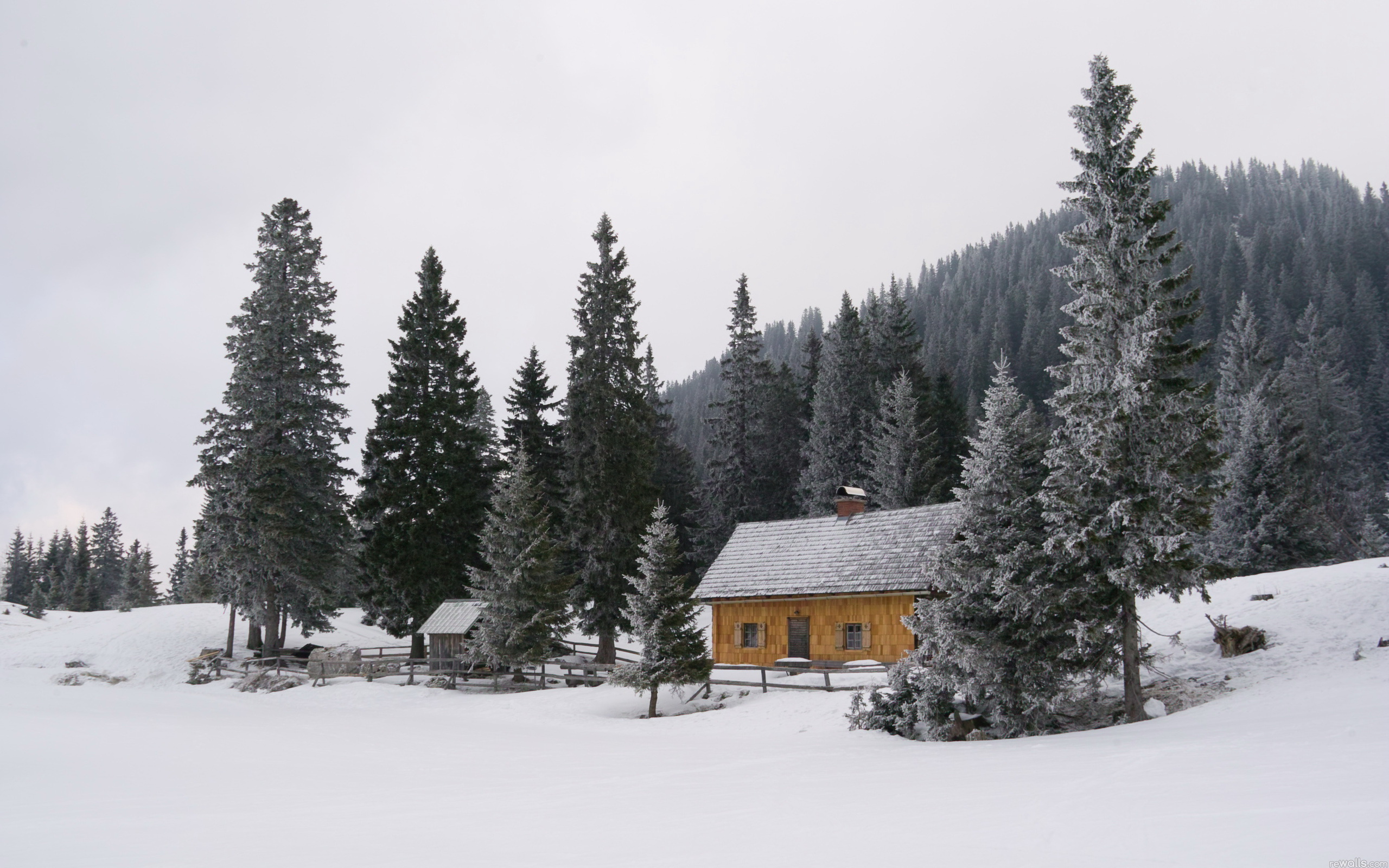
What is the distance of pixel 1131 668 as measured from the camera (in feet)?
67.2

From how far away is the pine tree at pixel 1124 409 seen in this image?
2014 cm

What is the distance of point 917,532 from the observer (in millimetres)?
33156

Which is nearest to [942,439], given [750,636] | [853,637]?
[750,636]

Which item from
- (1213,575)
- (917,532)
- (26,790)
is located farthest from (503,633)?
(1213,575)

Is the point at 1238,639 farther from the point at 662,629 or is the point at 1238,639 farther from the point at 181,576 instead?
the point at 181,576

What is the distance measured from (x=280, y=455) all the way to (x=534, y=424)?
13962 millimetres

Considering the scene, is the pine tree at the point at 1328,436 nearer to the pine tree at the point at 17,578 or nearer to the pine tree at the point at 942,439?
the pine tree at the point at 942,439

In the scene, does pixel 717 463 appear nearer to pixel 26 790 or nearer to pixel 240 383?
pixel 240 383

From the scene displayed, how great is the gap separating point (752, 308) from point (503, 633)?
35642mm

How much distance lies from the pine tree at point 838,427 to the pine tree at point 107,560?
260 feet

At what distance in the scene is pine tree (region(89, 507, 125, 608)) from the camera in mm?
95188

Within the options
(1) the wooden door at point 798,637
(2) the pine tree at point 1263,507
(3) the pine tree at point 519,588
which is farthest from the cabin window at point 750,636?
(2) the pine tree at point 1263,507

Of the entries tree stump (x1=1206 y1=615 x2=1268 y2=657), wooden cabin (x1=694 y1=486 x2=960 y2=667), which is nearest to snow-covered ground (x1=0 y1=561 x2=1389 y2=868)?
tree stump (x1=1206 y1=615 x2=1268 y2=657)

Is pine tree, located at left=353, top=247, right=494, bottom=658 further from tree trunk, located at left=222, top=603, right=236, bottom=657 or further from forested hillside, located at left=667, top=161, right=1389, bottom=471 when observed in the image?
forested hillside, located at left=667, top=161, right=1389, bottom=471
